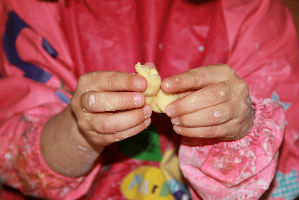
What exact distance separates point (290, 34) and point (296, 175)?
33 cm

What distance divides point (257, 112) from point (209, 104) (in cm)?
16

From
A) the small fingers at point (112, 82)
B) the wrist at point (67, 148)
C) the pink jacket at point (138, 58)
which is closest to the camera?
the small fingers at point (112, 82)

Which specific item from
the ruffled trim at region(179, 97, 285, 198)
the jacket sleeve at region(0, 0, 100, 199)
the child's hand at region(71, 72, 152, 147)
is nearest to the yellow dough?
the child's hand at region(71, 72, 152, 147)

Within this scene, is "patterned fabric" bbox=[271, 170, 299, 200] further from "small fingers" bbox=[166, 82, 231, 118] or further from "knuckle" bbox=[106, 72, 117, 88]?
"knuckle" bbox=[106, 72, 117, 88]

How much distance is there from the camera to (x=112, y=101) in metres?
0.40

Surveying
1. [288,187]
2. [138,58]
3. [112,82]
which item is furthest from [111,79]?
[288,187]

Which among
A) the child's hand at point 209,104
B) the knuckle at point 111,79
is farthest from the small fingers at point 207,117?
the knuckle at point 111,79

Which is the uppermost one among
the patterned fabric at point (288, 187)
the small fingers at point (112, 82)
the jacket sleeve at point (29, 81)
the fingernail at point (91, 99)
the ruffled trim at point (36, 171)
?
the small fingers at point (112, 82)

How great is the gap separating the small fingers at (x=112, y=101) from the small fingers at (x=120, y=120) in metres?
0.01

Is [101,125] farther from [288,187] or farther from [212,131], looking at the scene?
[288,187]

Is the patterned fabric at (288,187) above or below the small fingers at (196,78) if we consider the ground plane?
below

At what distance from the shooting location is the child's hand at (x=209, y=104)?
1.32ft

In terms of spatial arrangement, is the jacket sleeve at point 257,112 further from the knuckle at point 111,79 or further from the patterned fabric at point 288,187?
the knuckle at point 111,79

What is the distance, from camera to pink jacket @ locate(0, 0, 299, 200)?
2.04ft
